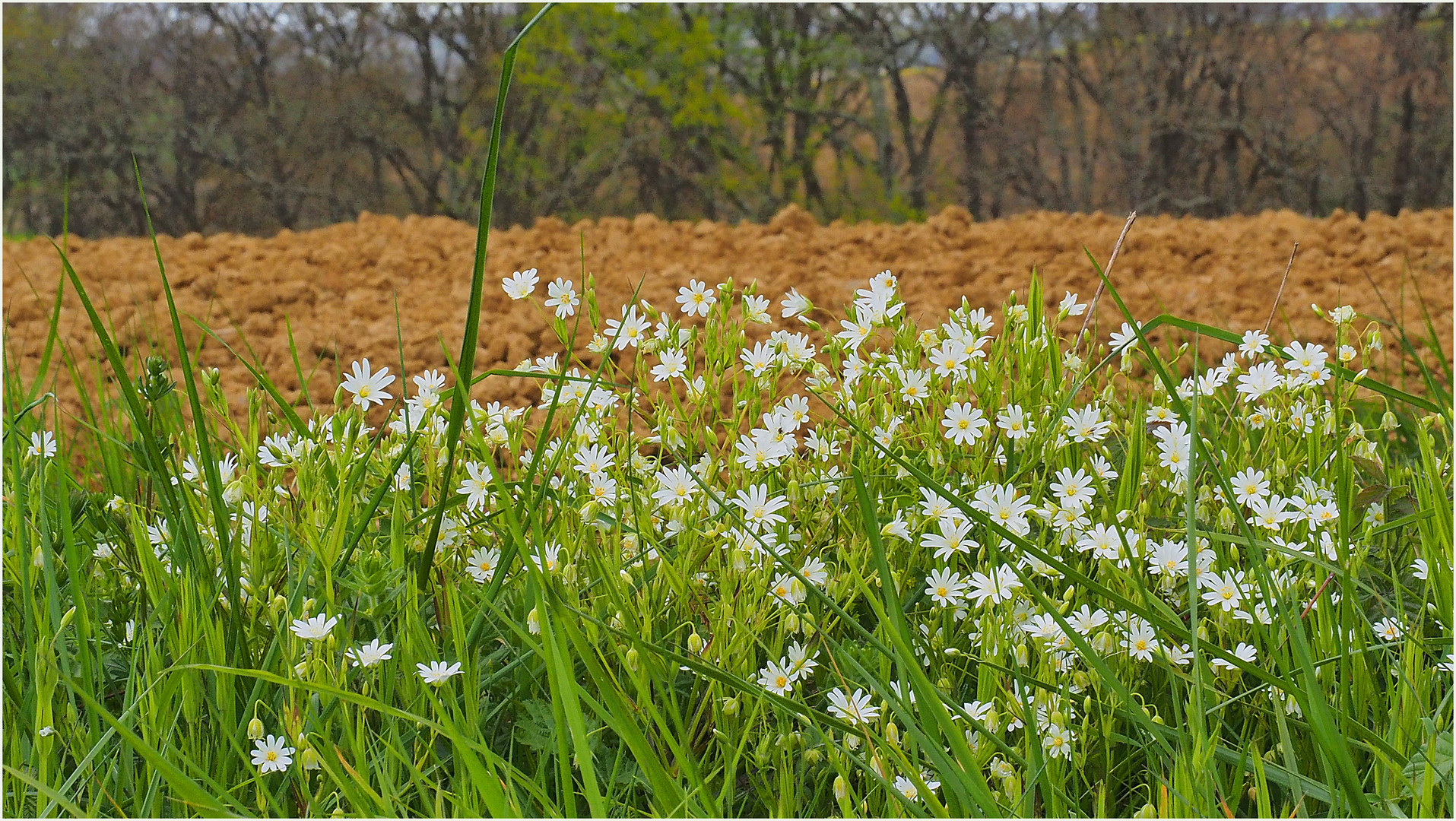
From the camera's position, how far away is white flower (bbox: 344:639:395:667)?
1.34 m

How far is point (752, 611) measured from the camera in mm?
1418

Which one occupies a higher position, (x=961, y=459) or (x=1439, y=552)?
(x=961, y=459)

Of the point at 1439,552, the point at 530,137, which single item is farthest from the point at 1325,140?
the point at 1439,552

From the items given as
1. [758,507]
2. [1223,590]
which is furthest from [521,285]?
[1223,590]

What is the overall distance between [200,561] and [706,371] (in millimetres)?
770

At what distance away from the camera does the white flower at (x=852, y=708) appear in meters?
1.32

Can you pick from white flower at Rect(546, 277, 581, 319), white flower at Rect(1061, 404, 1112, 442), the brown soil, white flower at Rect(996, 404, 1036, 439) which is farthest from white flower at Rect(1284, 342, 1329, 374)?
the brown soil

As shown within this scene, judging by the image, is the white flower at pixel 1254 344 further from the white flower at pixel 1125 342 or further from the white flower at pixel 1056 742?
the white flower at pixel 1056 742

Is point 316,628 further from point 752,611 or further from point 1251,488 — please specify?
point 1251,488

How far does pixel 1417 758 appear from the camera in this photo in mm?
1272

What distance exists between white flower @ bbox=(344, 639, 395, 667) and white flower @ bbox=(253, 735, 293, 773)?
0.13 metres

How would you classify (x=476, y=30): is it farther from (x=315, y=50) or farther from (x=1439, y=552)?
(x=1439, y=552)

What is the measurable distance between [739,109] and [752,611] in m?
7.33

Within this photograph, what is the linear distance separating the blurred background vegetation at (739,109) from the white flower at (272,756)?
7.11 m
